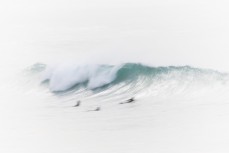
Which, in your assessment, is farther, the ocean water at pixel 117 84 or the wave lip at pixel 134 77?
the wave lip at pixel 134 77

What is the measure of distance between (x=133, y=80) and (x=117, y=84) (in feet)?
2.05

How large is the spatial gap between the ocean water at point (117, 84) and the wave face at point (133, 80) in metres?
0.04

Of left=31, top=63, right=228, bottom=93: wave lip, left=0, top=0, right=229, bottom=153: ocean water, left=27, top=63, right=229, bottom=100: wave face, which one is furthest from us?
left=31, top=63, right=228, bottom=93: wave lip

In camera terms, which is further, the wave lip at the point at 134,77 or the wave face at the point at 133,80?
the wave lip at the point at 134,77

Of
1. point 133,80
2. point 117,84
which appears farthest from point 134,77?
point 117,84

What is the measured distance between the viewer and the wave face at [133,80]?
2014 cm

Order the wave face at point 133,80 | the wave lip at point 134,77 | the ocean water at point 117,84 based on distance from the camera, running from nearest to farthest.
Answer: the ocean water at point 117,84 < the wave face at point 133,80 < the wave lip at point 134,77

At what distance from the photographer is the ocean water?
14117 millimetres

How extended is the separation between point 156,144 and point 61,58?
13.8m

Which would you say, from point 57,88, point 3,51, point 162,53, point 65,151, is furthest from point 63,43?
point 65,151

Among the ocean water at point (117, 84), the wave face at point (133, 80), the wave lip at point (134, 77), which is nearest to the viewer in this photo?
the ocean water at point (117, 84)

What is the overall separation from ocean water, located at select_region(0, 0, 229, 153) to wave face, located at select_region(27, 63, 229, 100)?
0.04 meters

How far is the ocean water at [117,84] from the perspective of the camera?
1412cm

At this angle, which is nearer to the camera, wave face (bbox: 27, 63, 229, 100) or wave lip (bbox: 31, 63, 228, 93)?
wave face (bbox: 27, 63, 229, 100)
